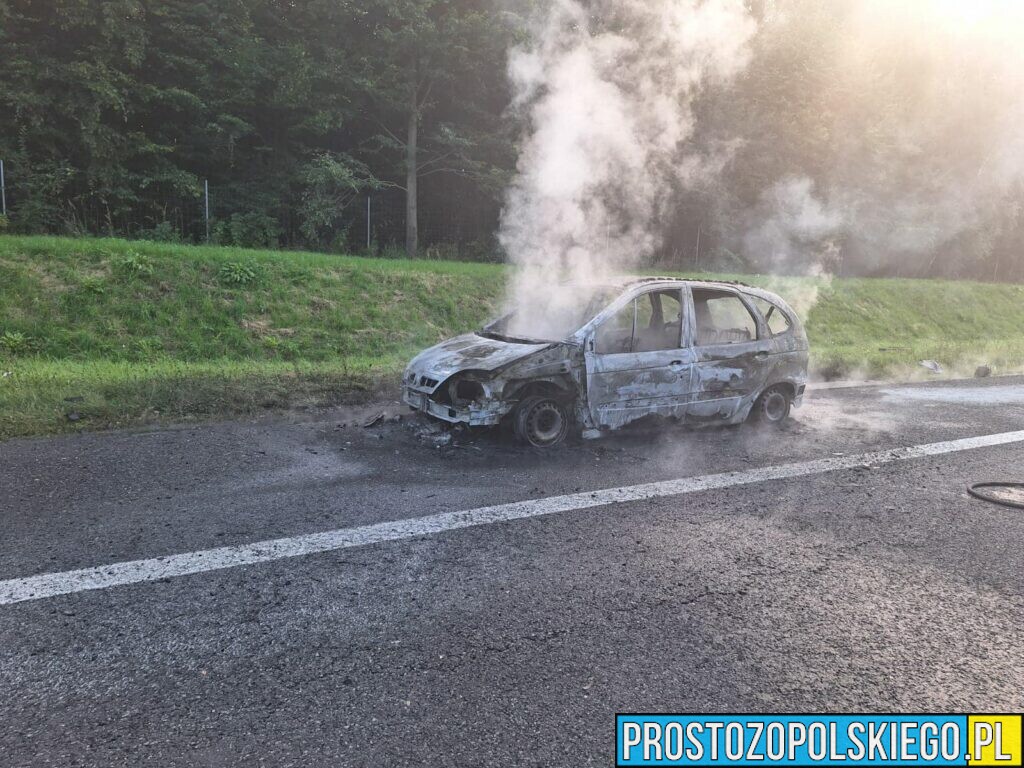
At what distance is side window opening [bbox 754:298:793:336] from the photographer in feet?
24.9

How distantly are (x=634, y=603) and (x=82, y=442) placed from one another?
16.4 feet

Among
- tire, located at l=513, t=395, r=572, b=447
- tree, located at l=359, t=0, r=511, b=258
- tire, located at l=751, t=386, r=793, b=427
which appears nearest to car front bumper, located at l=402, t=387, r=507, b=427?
tire, located at l=513, t=395, r=572, b=447

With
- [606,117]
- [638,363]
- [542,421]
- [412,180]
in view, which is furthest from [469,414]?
[412,180]

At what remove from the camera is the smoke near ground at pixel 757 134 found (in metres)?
10.7

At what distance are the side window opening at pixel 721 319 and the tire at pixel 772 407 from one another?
66 centimetres

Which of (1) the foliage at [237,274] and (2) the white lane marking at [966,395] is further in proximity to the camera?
(1) the foliage at [237,274]

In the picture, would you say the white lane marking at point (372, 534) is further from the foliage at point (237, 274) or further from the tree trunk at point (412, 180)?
the tree trunk at point (412, 180)

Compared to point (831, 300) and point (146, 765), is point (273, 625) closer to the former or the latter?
point (146, 765)

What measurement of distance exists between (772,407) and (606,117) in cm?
541

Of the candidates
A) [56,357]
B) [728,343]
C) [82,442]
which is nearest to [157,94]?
[56,357]

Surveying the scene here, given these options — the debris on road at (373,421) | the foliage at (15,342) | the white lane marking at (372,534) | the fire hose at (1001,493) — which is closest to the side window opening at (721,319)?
the white lane marking at (372,534)

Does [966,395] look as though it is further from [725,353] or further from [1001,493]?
[1001,493]

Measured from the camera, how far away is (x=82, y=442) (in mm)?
6020

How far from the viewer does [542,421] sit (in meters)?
6.34
